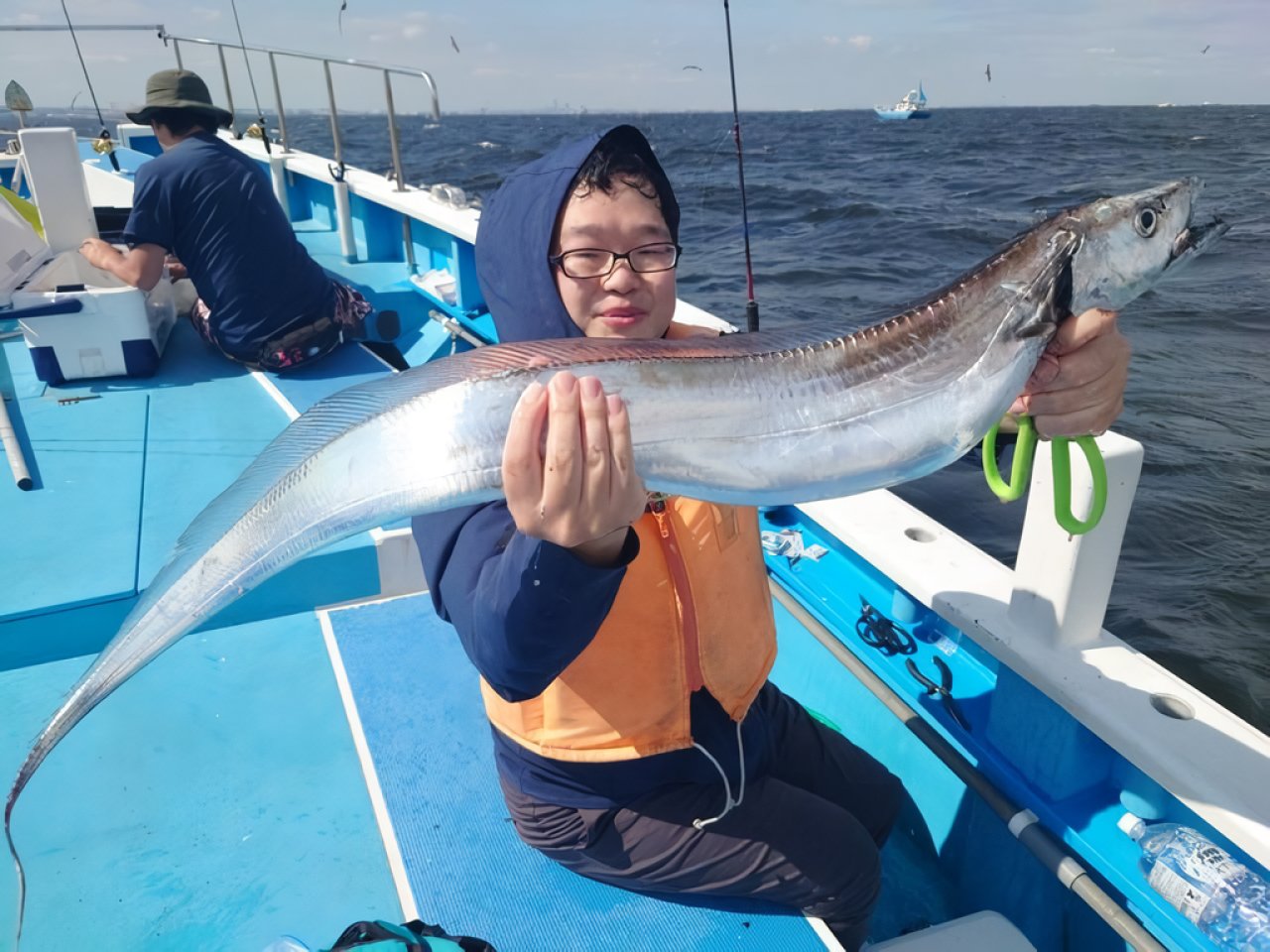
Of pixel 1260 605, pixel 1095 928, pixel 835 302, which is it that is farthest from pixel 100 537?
pixel 835 302

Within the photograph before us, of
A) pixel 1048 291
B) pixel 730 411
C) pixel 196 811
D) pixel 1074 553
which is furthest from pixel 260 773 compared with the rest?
pixel 1048 291

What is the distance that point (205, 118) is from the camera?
17.8 ft

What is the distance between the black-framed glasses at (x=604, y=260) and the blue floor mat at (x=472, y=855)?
4.68ft

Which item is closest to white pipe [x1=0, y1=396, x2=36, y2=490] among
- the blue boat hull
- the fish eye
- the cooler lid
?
the cooler lid

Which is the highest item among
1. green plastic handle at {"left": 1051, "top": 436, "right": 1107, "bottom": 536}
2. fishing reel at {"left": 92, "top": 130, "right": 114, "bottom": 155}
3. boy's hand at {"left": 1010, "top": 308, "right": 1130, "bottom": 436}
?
fishing reel at {"left": 92, "top": 130, "right": 114, "bottom": 155}

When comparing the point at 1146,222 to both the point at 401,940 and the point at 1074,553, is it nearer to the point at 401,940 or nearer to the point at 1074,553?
the point at 1074,553

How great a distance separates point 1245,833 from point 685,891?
116 cm

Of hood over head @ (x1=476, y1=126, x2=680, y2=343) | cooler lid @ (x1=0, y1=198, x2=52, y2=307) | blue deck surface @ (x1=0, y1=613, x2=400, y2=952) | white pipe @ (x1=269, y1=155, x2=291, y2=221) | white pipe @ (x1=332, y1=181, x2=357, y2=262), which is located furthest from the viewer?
white pipe @ (x1=269, y1=155, x2=291, y2=221)

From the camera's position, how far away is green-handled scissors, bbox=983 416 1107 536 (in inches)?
68.1

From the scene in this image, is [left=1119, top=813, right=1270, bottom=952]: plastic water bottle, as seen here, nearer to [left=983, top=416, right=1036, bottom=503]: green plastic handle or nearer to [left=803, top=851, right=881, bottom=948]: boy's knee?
[left=803, top=851, right=881, bottom=948]: boy's knee

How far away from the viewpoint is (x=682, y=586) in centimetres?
195

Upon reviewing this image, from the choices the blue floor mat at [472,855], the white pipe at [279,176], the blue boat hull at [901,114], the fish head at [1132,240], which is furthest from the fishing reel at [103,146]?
the blue boat hull at [901,114]

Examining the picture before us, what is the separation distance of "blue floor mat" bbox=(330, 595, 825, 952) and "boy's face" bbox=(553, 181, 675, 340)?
4.27ft

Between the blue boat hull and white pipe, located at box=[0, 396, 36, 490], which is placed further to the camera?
the blue boat hull
